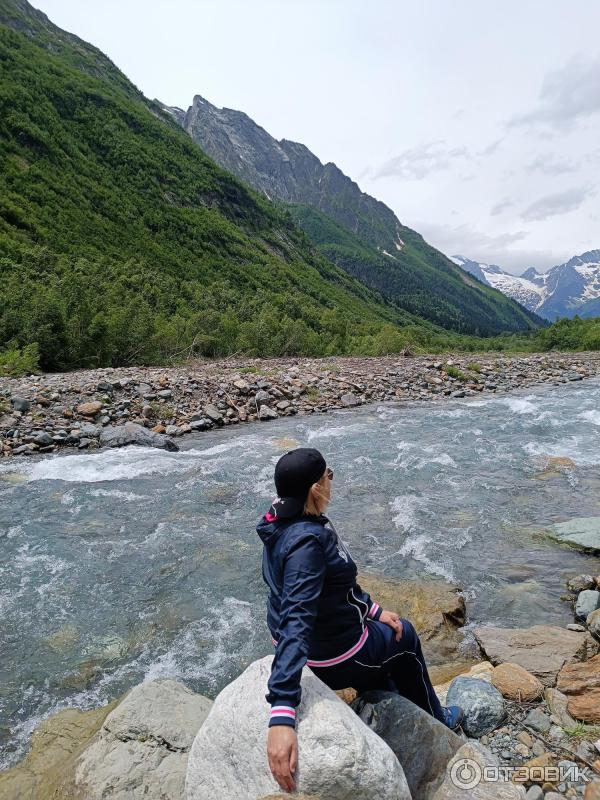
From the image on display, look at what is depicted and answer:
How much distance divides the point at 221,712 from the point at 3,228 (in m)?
56.9

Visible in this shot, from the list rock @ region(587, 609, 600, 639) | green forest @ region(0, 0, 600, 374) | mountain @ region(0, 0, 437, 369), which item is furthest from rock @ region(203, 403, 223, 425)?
rock @ region(587, 609, 600, 639)

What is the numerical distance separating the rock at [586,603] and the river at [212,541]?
246mm

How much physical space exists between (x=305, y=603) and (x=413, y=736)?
1.64m

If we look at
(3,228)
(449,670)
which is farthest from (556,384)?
(3,228)

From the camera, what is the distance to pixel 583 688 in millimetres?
4480

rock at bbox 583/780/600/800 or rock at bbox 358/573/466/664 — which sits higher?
rock at bbox 583/780/600/800

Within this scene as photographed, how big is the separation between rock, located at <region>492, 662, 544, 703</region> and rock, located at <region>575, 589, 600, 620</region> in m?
2.14

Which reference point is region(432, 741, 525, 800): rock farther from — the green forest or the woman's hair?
the green forest

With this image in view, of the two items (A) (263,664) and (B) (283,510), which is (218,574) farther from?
(B) (283,510)

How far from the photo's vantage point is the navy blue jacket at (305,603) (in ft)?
8.96

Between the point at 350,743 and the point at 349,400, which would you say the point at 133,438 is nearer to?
the point at 349,400

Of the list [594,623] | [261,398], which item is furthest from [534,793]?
[261,398]

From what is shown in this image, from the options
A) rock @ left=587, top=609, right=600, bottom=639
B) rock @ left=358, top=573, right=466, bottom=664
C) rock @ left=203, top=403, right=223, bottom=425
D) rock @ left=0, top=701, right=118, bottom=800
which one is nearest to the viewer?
rock @ left=0, top=701, right=118, bottom=800

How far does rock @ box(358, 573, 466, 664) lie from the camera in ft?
20.3
